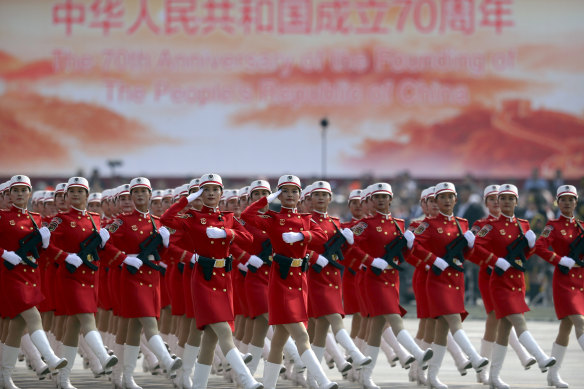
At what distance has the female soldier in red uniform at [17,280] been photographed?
42.0ft

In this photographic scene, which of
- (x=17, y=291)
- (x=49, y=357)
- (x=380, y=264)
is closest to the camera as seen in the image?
(x=49, y=357)

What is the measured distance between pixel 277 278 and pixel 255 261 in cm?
127

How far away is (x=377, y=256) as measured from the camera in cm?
1352

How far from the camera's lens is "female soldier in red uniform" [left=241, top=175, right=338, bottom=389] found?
12.1 m

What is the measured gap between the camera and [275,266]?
12.3 metres

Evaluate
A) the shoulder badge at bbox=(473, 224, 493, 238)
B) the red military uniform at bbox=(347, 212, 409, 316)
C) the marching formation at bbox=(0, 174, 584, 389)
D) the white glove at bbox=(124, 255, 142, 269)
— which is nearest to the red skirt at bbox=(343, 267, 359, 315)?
the marching formation at bbox=(0, 174, 584, 389)

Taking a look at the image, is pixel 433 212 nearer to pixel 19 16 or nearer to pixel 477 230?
A: pixel 477 230

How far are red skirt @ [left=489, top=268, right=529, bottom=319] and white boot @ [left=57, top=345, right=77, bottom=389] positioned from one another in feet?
13.6

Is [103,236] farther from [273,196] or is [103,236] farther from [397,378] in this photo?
[397,378]

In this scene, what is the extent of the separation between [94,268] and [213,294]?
1.65m

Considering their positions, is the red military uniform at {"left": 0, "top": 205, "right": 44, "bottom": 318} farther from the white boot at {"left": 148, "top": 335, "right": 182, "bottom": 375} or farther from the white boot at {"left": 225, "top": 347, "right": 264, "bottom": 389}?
the white boot at {"left": 225, "top": 347, "right": 264, "bottom": 389}

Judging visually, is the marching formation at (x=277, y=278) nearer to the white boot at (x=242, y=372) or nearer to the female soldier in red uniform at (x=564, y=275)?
the female soldier in red uniform at (x=564, y=275)

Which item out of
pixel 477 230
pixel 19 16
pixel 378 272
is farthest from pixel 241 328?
pixel 19 16

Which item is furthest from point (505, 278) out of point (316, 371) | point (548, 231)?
point (316, 371)
